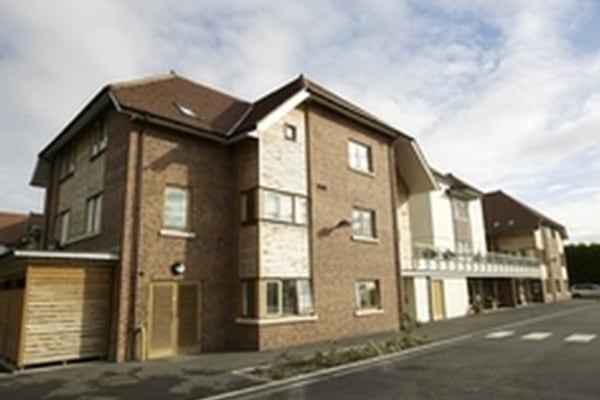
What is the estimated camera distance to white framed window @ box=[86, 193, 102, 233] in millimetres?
15249

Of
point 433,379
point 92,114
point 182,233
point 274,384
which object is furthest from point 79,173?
point 433,379

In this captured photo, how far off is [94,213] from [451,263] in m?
18.8

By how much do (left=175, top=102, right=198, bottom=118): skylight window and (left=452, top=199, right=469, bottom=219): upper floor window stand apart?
19.6m

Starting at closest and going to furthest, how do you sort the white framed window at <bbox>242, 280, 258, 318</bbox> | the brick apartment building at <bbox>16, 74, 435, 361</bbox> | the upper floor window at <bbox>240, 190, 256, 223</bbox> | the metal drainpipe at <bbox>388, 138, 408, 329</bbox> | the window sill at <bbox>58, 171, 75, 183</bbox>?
the brick apartment building at <bbox>16, 74, 435, 361</bbox>
the white framed window at <bbox>242, 280, 258, 318</bbox>
the upper floor window at <bbox>240, 190, 256, 223</bbox>
the window sill at <bbox>58, 171, 75, 183</bbox>
the metal drainpipe at <bbox>388, 138, 408, 329</bbox>

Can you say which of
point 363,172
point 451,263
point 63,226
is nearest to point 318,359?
point 363,172

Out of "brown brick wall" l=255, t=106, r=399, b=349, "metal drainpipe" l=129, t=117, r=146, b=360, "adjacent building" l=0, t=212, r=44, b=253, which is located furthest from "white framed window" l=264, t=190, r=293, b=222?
"adjacent building" l=0, t=212, r=44, b=253

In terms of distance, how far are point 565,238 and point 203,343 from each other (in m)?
48.2

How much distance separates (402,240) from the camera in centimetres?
2378

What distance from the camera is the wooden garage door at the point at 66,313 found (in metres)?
11.7

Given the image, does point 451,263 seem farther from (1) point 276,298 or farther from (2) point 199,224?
(2) point 199,224

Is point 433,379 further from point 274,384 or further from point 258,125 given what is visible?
point 258,125

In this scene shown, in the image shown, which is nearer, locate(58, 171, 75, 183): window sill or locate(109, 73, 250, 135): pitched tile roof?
locate(109, 73, 250, 135): pitched tile roof

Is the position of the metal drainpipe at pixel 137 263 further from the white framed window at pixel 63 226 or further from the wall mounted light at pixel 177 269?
the white framed window at pixel 63 226

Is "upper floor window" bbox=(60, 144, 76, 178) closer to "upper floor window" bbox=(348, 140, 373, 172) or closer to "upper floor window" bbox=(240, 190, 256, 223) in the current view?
"upper floor window" bbox=(240, 190, 256, 223)
